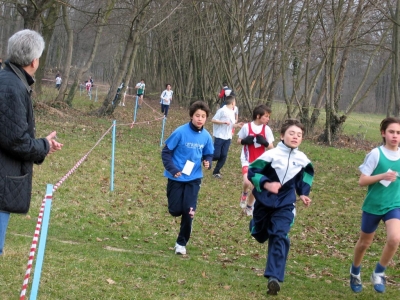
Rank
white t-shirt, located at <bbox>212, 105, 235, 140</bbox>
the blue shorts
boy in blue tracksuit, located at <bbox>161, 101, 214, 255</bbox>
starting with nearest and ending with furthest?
the blue shorts → boy in blue tracksuit, located at <bbox>161, 101, 214, 255</bbox> → white t-shirt, located at <bbox>212, 105, 235, 140</bbox>

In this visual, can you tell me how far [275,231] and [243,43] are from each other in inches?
959

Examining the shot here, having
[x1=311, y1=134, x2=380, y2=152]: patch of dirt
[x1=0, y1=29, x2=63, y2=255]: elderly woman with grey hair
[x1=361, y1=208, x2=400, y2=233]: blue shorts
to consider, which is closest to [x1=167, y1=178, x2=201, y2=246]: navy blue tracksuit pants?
[x1=361, y1=208, x2=400, y2=233]: blue shorts

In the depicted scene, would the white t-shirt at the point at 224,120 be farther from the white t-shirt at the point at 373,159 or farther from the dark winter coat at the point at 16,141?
the dark winter coat at the point at 16,141

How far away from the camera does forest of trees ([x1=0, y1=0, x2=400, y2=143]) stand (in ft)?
76.6

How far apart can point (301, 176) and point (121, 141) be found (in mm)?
13752

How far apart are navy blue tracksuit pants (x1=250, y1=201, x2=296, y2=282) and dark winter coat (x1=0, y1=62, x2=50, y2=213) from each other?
2805mm

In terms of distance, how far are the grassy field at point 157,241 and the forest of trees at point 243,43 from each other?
6.13 metres

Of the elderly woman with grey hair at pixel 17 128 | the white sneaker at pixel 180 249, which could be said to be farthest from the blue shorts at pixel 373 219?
the elderly woman with grey hair at pixel 17 128

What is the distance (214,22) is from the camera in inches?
1508

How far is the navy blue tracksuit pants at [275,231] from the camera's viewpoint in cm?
609

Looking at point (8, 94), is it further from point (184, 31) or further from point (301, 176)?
point (184, 31)

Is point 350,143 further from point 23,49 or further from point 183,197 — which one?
point 23,49

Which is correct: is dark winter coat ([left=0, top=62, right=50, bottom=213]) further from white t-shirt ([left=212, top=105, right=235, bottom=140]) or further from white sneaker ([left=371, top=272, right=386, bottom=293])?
white t-shirt ([left=212, top=105, right=235, bottom=140])

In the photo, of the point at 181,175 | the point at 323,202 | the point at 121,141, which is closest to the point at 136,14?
the point at 121,141
